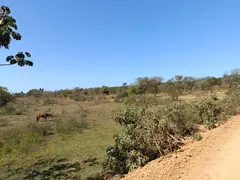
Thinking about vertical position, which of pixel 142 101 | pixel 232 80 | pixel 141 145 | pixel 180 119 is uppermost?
pixel 232 80

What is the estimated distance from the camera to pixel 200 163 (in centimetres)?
526

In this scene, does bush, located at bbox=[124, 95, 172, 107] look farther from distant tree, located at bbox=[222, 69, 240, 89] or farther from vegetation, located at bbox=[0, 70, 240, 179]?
distant tree, located at bbox=[222, 69, 240, 89]

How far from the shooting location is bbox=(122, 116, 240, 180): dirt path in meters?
4.78

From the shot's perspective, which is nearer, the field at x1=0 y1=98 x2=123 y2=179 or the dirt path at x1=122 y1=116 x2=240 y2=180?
the dirt path at x1=122 y1=116 x2=240 y2=180

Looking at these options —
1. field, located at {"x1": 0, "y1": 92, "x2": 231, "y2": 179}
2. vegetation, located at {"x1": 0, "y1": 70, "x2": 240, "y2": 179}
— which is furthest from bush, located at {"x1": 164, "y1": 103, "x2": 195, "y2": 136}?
field, located at {"x1": 0, "y1": 92, "x2": 231, "y2": 179}

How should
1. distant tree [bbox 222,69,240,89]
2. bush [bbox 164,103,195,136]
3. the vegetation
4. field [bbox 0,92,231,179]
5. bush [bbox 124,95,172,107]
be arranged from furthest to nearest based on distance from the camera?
1. distant tree [bbox 222,69,240,89]
2. bush [bbox 124,95,172,107]
3. bush [bbox 164,103,195,136]
4. field [bbox 0,92,231,179]
5. the vegetation

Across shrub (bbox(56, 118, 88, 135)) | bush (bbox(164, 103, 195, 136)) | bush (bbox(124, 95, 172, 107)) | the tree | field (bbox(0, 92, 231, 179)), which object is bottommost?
field (bbox(0, 92, 231, 179))

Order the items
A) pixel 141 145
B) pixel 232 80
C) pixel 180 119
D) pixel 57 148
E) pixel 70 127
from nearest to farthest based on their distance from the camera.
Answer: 1. pixel 141 145
2. pixel 180 119
3. pixel 57 148
4. pixel 70 127
5. pixel 232 80

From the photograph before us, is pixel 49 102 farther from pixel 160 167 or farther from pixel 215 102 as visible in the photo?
pixel 160 167

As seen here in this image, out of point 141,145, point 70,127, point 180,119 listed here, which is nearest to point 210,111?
point 180,119

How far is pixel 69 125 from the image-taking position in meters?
13.2

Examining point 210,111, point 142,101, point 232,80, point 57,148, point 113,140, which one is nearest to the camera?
point 210,111

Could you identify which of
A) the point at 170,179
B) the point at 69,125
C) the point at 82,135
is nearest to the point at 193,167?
the point at 170,179

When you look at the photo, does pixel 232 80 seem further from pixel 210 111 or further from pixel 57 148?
pixel 57 148
